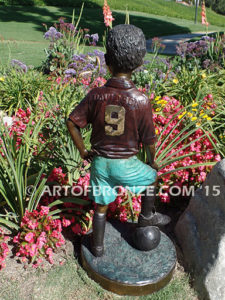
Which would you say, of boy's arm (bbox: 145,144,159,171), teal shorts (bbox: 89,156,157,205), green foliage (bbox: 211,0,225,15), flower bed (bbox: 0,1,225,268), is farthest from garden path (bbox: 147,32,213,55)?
green foliage (bbox: 211,0,225,15)

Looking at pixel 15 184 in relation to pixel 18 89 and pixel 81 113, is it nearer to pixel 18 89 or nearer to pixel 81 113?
pixel 81 113

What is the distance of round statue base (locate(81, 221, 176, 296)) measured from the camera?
2178mm

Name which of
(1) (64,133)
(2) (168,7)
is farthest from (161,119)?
(2) (168,7)

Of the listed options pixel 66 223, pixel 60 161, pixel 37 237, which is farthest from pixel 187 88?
pixel 37 237

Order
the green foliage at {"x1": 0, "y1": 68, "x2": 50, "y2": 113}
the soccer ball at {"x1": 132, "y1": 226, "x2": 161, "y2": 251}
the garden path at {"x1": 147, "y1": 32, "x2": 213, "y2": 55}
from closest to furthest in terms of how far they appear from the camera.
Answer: the soccer ball at {"x1": 132, "y1": 226, "x2": 161, "y2": 251}
the green foliage at {"x1": 0, "y1": 68, "x2": 50, "y2": 113}
the garden path at {"x1": 147, "y1": 32, "x2": 213, "y2": 55}

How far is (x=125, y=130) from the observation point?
188 centimetres

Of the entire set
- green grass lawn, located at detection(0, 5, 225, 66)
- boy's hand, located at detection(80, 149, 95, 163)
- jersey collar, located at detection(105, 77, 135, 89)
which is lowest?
green grass lawn, located at detection(0, 5, 225, 66)

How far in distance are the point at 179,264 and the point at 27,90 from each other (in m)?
3.07

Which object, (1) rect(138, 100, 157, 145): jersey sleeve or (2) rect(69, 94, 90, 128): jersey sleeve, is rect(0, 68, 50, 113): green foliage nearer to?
(2) rect(69, 94, 90, 128): jersey sleeve

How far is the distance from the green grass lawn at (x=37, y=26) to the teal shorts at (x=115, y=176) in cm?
739

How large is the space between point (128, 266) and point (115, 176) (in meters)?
0.71

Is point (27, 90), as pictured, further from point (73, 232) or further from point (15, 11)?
point (15, 11)

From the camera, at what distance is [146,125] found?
189cm

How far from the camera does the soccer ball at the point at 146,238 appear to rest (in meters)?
2.31
